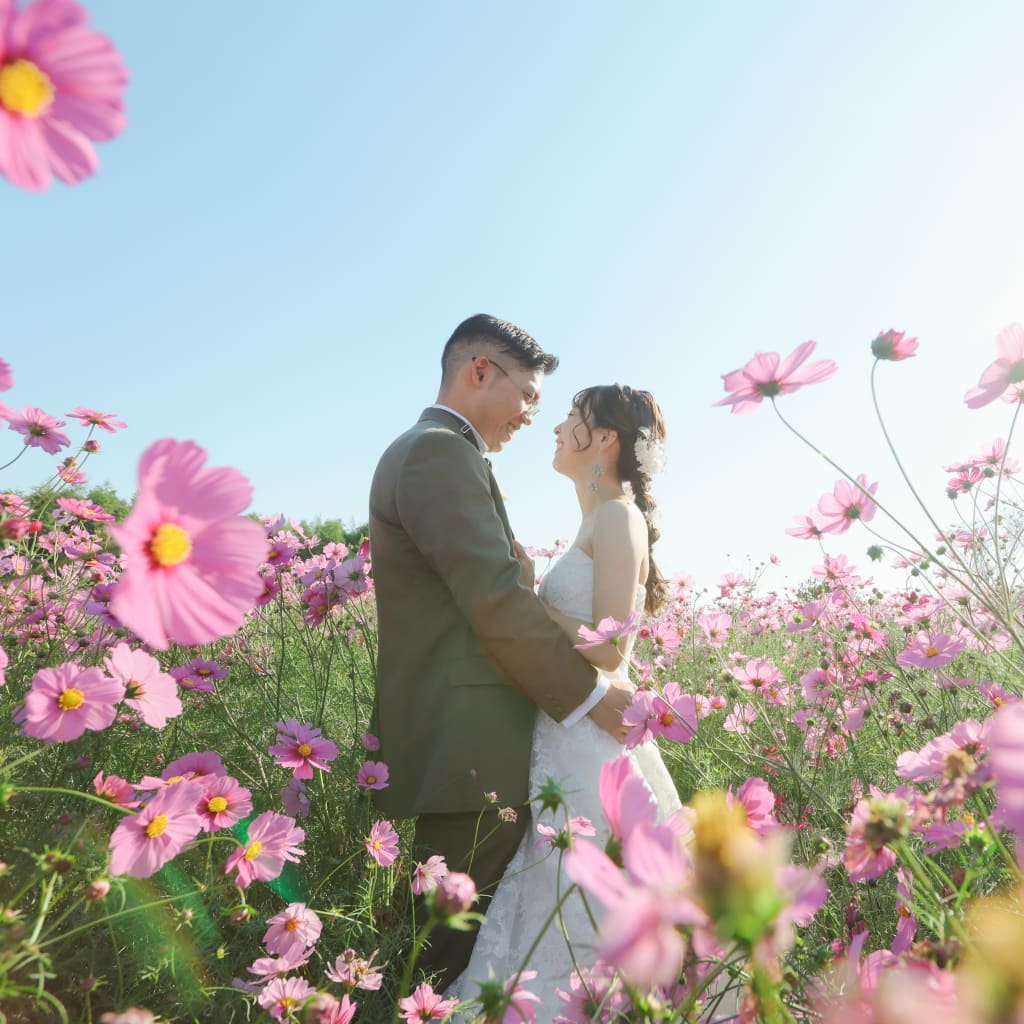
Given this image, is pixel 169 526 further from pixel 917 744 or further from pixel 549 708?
pixel 917 744

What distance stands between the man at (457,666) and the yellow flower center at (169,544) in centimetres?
95

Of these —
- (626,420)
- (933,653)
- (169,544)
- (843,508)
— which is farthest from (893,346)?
(169,544)

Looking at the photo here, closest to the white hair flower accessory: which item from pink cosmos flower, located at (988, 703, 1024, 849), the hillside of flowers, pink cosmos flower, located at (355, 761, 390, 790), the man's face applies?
the man's face

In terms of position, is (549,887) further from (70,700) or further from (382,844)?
(70,700)

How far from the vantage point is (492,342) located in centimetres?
188

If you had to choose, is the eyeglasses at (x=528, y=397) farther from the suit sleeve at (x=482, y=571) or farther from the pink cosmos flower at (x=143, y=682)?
the pink cosmos flower at (x=143, y=682)

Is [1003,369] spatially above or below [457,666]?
above

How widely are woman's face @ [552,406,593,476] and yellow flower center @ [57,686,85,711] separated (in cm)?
146

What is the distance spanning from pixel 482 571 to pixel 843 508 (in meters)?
0.72

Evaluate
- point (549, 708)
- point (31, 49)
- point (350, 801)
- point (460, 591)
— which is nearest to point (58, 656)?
point (350, 801)

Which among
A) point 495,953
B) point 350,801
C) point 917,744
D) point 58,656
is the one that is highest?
point 58,656

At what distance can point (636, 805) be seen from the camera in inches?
14.9

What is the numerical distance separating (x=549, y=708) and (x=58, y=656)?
1346 mm

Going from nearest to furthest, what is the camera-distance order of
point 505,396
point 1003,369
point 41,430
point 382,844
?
point 1003,369
point 382,844
point 41,430
point 505,396
